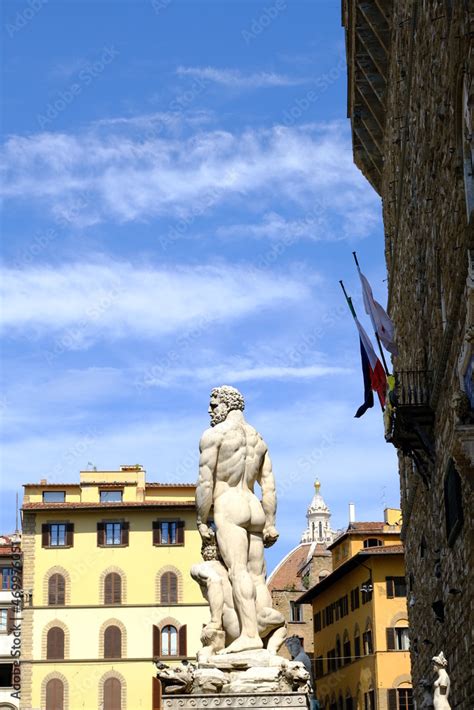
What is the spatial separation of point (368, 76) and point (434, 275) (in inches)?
518

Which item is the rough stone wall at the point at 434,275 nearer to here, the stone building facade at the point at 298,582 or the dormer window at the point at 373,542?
the dormer window at the point at 373,542

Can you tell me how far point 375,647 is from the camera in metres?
64.1

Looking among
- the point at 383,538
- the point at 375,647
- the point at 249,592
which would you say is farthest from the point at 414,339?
the point at 383,538

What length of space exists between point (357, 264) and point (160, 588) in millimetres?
37014

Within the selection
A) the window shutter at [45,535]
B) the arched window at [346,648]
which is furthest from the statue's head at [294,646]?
the arched window at [346,648]

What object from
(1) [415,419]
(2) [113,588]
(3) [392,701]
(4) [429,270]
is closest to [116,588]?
(2) [113,588]

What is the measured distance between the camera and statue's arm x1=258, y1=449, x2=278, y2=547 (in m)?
14.2

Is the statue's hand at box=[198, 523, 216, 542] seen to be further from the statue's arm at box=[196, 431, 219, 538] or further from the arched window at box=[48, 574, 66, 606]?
the arched window at box=[48, 574, 66, 606]

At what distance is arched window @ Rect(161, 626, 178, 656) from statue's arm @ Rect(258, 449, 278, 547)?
51.0 metres

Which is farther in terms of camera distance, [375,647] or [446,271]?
[375,647]

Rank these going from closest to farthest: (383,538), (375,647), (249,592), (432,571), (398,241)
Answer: (249,592), (432,571), (398,241), (375,647), (383,538)

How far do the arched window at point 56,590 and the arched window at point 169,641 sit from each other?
17.3 feet

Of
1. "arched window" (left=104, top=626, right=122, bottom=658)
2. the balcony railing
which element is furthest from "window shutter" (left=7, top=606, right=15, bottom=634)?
the balcony railing

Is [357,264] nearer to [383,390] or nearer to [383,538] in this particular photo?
[383,390]
